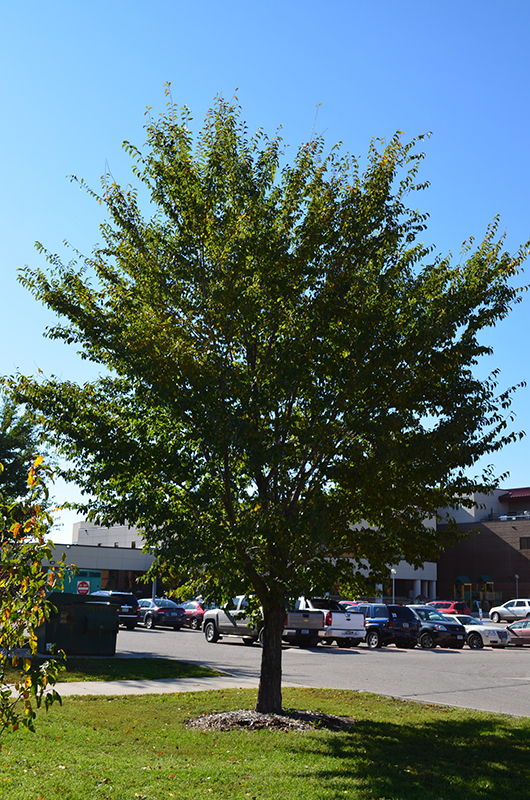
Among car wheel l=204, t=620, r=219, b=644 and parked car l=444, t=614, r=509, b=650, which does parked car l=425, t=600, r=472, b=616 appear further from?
car wheel l=204, t=620, r=219, b=644

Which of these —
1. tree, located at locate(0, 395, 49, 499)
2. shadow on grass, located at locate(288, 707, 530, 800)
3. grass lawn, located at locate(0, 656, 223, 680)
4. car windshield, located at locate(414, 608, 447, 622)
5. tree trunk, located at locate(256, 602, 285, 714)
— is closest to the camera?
shadow on grass, located at locate(288, 707, 530, 800)

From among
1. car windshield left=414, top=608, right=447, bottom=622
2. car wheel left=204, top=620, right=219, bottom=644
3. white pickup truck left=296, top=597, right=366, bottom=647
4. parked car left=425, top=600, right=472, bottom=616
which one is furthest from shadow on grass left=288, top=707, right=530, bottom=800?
parked car left=425, top=600, right=472, bottom=616

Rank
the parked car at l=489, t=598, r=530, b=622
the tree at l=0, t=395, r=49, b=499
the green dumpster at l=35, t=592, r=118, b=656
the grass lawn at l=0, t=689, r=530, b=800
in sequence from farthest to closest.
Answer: the parked car at l=489, t=598, r=530, b=622, the tree at l=0, t=395, r=49, b=499, the green dumpster at l=35, t=592, r=118, b=656, the grass lawn at l=0, t=689, r=530, b=800

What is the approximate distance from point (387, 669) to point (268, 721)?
10.9 m

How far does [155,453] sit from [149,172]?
3976 millimetres

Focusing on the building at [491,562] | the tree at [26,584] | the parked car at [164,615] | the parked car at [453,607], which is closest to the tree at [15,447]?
the parked car at [164,615]

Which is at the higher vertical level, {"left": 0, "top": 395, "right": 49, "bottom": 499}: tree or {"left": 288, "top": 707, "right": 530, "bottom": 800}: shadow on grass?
{"left": 0, "top": 395, "right": 49, "bottom": 499}: tree

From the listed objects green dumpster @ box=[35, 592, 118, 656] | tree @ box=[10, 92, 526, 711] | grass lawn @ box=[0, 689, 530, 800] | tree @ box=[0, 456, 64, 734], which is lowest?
grass lawn @ box=[0, 689, 530, 800]

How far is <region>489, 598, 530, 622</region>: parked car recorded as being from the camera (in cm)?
4834

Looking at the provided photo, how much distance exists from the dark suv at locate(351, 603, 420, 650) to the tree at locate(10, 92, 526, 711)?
66.4ft

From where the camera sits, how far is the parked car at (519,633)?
35188mm

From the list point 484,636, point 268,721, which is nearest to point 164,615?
point 484,636

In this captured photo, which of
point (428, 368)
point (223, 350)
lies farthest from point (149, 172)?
point (428, 368)

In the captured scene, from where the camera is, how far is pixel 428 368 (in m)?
9.85
